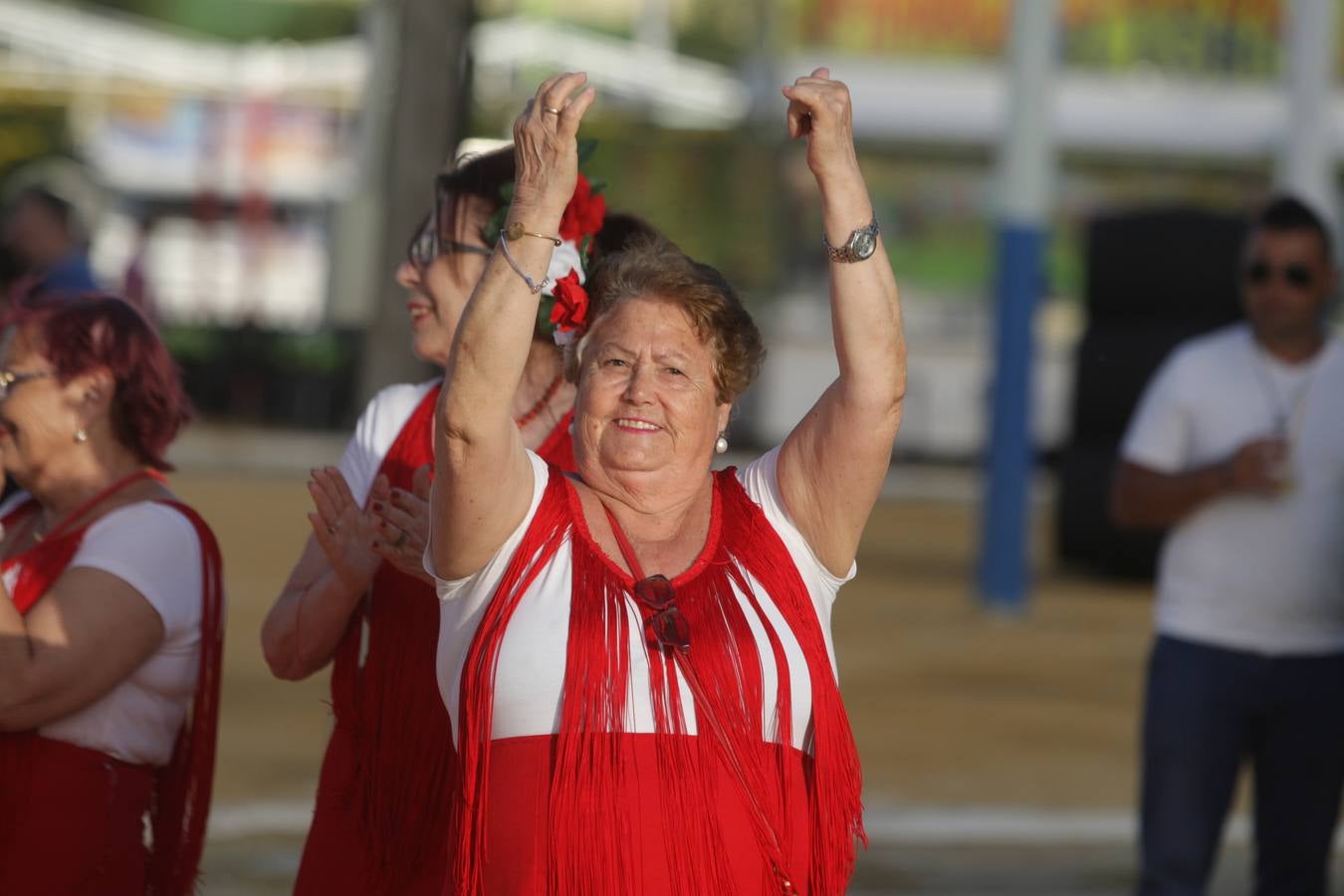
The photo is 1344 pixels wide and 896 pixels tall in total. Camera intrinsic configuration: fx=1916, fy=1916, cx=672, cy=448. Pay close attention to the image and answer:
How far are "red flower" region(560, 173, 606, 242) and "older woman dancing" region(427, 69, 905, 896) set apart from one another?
1.04 feet

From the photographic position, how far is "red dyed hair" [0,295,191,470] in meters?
3.36

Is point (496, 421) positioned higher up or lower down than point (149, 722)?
higher up

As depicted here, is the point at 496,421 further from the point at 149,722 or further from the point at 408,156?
the point at 408,156

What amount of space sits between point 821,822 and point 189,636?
121 cm

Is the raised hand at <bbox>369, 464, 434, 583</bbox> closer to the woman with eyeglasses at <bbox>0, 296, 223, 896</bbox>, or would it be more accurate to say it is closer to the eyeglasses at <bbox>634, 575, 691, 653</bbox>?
the eyeglasses at <bbox>634, 575, 691, 653</bbox>

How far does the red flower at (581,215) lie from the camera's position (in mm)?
3203

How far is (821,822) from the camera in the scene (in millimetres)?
2779

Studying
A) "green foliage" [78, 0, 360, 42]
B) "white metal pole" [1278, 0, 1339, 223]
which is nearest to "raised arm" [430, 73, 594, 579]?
"white metal pole" [1278, 0, 1339, 223]

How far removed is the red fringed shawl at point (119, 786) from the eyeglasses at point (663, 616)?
39.1 inches

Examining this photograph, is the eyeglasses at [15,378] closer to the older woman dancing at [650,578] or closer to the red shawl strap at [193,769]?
the red shawl strap at [193,769]

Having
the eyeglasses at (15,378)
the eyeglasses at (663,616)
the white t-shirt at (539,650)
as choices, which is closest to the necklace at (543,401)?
the white t-shirt at (539,650)

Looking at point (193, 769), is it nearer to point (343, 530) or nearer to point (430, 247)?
point (343, 530)

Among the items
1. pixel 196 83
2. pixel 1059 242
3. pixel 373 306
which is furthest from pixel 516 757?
pixel 196 83

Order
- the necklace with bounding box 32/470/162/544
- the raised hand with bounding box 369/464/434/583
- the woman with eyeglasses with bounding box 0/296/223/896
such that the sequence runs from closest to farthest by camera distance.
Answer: the raised hand with bounding box 369/464/434/583 < the woman with eyeglasses with bounding box 0/296/223/896 < the necklace with bounding box 32/470/162/544
